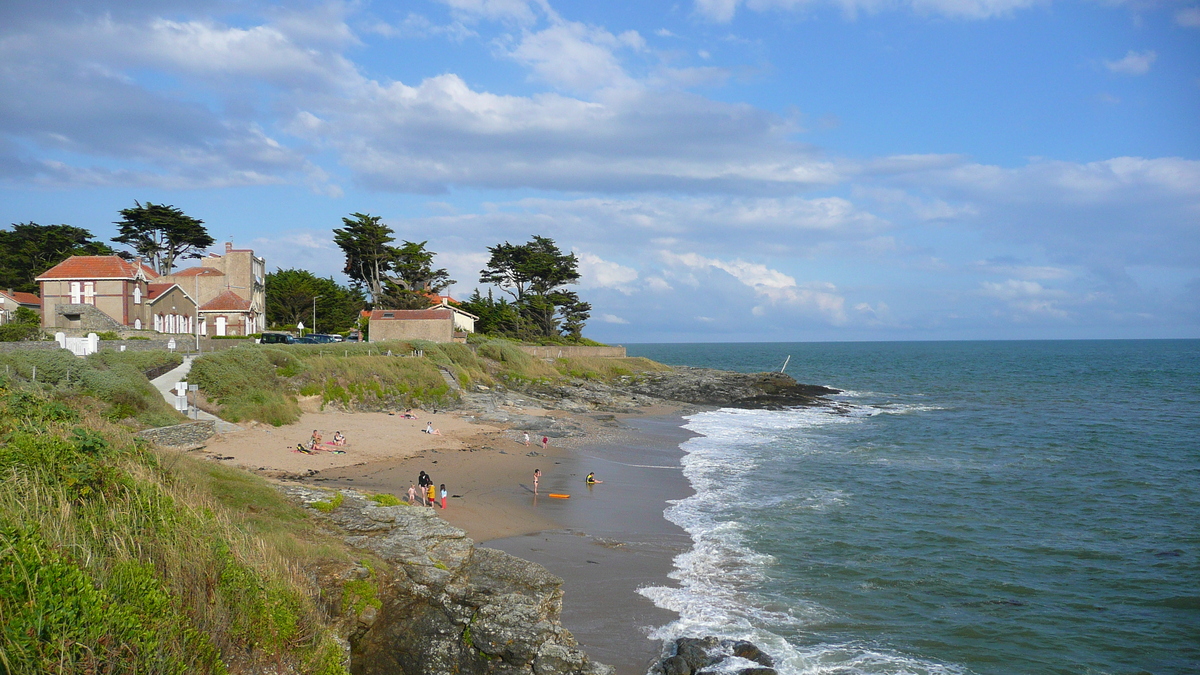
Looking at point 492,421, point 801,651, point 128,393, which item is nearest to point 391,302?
point 492,421

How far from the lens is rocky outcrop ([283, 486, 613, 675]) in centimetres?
984

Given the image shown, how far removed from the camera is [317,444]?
24453 millimetres

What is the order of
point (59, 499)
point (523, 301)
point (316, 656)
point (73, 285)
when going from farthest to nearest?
1. point (523, 301)
2. point (73, 285)
3. point (316, 656)
4. point (59, 499)

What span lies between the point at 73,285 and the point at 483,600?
4647cm

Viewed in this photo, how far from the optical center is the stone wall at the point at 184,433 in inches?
774

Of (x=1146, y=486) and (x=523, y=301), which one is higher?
(x=523, y=301)

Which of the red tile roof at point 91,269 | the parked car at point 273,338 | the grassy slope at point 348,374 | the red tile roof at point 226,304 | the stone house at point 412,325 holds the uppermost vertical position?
the red tile roof at point 91,269

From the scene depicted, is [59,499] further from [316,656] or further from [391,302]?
[391,302]

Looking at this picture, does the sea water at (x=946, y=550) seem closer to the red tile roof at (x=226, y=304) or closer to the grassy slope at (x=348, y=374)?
the grassy slope at (x=348, y=374)

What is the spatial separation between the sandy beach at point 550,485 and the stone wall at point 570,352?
28070 millimetres

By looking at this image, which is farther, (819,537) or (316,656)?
(819,537)

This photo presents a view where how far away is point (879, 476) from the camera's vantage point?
84.6ft

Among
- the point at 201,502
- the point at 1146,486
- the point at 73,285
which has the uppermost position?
the point at 73,285

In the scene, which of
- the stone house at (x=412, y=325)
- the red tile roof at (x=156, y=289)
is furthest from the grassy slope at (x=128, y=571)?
the red tile roof at (x=156, y=289)
